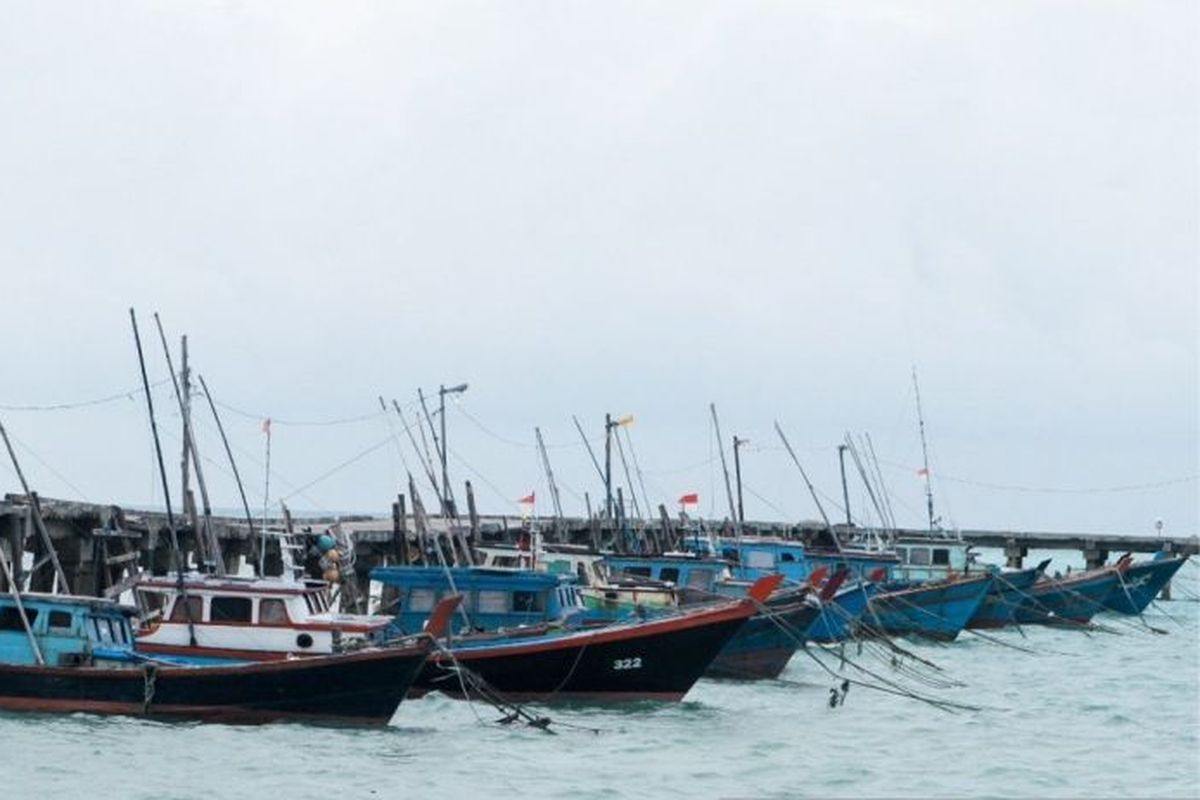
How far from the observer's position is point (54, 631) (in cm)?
3494

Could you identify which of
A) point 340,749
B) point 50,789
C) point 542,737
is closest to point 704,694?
point 542,737

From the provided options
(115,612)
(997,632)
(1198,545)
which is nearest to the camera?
(115,612)

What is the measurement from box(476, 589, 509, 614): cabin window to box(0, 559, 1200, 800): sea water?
3580mm

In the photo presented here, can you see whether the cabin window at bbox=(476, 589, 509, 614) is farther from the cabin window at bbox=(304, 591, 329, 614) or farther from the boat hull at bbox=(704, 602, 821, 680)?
the cabin window at bbox=(304, 591, 329, 614)

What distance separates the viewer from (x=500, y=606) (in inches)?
1692

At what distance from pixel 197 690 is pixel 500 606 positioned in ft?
31.8

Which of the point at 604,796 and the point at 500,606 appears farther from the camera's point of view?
the point at 500,606

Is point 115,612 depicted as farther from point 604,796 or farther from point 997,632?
point 997,632

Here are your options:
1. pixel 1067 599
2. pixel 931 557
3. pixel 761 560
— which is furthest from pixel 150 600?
pixel 1067 599

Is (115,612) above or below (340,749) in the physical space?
above

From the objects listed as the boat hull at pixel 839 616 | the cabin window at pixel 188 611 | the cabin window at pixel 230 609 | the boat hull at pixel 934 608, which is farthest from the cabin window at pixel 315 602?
the boat hull at pixel 934 608

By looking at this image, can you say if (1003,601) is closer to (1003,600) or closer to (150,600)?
(1003,600)

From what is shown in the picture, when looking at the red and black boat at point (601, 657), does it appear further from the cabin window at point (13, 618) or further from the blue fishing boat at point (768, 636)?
the cabin window at point (13, 618)

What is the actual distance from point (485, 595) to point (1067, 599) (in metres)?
33.9
